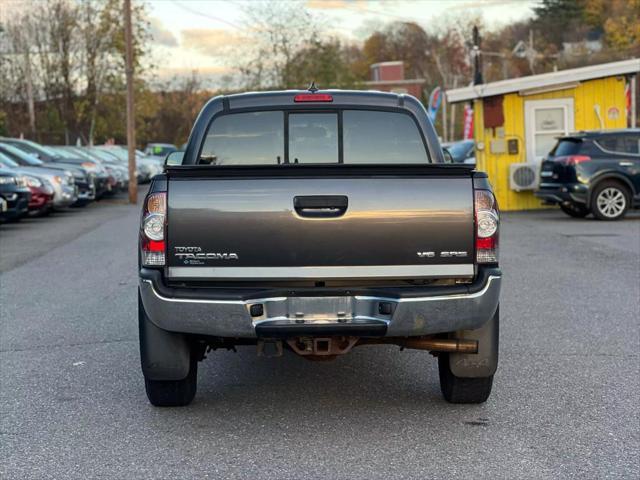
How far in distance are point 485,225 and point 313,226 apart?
35.5 inches

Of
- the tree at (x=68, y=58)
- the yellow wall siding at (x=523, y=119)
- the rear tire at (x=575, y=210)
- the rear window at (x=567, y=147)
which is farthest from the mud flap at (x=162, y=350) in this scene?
the tree at (x=68, y=58)

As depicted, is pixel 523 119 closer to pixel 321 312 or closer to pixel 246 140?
pixel 246 140

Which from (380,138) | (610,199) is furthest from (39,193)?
(380,138)

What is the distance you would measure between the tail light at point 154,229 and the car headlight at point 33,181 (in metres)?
16.2

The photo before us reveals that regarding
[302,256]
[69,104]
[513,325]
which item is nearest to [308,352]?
[302,256]

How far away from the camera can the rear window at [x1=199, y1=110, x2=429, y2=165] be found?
6402 millimetres

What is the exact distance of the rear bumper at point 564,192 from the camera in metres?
19.0

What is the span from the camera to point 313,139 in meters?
6.45

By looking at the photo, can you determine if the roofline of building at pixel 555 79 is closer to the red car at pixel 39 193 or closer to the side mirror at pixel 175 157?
the red car at pixel 39 193

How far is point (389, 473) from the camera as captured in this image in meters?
4.59

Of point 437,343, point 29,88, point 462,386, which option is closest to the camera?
point 437,343

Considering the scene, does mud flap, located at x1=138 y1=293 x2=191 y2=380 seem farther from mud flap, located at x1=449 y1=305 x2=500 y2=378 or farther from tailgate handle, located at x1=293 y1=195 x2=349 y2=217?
mud flap, located at x1=449 y1=305 x2=500 y2=378

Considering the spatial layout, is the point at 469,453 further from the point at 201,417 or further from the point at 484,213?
the point at 201,417

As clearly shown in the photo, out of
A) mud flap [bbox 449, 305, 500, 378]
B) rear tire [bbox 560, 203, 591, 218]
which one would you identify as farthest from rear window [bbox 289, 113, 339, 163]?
rear tire [bbox 560, 203, 591, 218]
